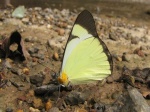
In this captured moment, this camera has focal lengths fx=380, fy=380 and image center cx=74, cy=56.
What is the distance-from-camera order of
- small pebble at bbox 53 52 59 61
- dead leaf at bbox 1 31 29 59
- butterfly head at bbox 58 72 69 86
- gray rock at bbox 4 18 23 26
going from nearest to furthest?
butterfly head at bbox 58 72 69 86 < dead leaf at bbox 1 31 29 59 < small pebble at bbox 53 52 59 61 < gray rock at bbox 4 18 23 26

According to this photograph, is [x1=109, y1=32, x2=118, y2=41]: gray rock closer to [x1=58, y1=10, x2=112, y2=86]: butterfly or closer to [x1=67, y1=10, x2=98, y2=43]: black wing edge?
[x1=58, y1=10, x2=112, y2=86]: butterfly

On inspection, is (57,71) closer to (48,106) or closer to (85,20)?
(48,106)

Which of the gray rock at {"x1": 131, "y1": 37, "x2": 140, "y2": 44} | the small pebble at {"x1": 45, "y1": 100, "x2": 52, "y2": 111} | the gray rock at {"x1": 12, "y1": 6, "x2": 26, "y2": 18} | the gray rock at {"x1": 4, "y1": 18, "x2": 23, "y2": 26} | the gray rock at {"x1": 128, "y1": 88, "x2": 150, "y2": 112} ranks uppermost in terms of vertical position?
the gray rock at {"x1": 12, "y1": 6, "x2": 26, "y2": 18}

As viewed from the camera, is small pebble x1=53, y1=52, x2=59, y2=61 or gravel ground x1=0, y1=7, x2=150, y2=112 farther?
small pebble x1=53, y1=52, x2=59, y2=61

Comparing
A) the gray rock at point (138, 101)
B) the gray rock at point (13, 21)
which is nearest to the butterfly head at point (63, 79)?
the gray rock at point (138, 101)

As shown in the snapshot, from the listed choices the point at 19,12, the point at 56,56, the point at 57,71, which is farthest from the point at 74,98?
the point at 19,12

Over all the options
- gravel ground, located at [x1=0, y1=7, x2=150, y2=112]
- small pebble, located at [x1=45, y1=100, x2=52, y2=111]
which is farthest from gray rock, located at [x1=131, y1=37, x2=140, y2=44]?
small pebble, located at [x1=45, y1=100, x2=52, y2=111]

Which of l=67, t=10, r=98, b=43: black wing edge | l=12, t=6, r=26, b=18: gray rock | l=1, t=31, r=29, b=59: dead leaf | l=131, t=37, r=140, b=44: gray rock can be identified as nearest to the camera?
l=67, t=10, r=98, b=43: black wing edge

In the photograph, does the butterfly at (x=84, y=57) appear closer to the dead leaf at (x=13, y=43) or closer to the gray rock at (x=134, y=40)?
the dead leaf at (x=13, y=43)
